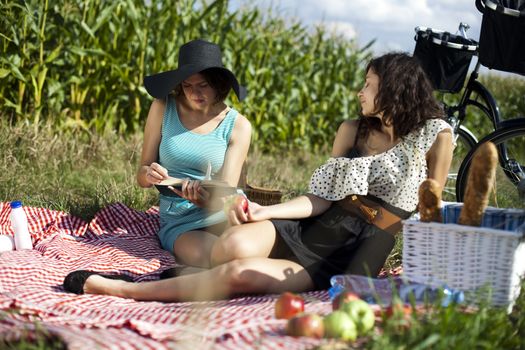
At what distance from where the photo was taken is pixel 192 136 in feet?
13.8

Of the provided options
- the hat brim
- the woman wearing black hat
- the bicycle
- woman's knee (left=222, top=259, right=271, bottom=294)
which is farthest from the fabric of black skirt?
the bicycle

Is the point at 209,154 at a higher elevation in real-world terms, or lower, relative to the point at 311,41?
lower

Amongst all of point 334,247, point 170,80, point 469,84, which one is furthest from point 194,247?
point 469,84

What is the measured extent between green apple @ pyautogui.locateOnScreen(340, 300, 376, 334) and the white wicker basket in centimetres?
60

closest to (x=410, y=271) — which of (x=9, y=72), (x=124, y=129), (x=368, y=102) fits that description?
(x=368, y=102)

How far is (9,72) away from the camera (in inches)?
248

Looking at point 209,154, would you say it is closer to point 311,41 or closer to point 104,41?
point 104,41

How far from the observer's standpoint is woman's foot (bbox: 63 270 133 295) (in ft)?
11.1

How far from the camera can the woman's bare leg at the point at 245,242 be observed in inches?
131

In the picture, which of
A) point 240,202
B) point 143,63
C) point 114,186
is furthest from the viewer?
point 143,63

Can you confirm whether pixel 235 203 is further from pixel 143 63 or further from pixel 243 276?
pixel 143 63

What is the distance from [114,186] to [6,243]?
1.24 metres

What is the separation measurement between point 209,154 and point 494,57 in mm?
1996

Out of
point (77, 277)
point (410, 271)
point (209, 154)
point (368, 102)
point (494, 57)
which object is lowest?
point (77, 277)
